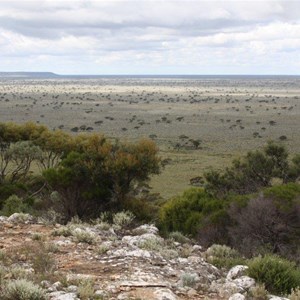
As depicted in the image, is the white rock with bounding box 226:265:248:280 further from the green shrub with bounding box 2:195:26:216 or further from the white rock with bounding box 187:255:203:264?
the green shrub with bounding box 2:195:26:216

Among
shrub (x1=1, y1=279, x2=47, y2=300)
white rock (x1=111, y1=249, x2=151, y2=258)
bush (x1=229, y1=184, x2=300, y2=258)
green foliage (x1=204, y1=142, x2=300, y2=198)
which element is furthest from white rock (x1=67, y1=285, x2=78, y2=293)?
green foliage (x1=204, y1=142, x2=300, y2=198)

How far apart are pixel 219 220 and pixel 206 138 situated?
4417 cm

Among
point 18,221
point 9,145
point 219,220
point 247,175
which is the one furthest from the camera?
point 9,145

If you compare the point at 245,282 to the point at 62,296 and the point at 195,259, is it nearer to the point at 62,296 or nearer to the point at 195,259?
the point at 195,259

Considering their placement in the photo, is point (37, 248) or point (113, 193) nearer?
point (37, 248)

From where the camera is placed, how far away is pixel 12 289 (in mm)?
7133

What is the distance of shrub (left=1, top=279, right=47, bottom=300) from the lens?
7012mm

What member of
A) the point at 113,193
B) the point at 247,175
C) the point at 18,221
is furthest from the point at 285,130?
the point at 18,221

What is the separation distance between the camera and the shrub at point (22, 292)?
23.0ft

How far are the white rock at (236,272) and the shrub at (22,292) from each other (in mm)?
3386

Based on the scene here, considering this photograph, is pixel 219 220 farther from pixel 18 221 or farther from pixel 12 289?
pixel 12 289

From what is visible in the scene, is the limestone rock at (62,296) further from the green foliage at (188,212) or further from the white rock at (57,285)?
the green foliage at (188,212)

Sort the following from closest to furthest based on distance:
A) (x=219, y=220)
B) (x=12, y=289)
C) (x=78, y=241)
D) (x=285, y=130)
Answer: (x=12, y=289) → (x=78, y=241) → (x=219, y=220) → (x=285, y=130)

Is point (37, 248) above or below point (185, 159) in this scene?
above
